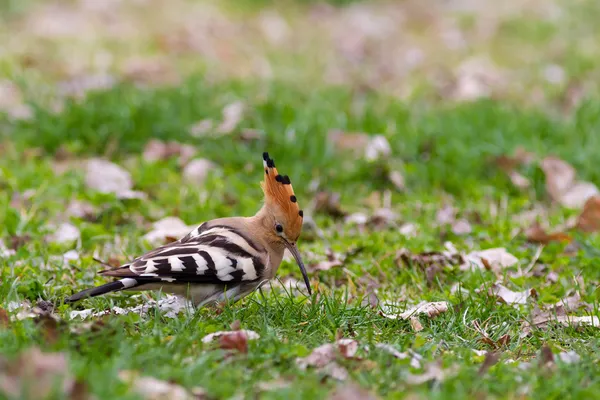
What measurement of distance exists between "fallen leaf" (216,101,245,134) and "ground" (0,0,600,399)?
0.11ft

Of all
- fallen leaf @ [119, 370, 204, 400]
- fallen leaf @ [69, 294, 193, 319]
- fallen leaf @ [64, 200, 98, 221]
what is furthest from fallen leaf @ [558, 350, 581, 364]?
fallen leaf @ [64, 200, 98, 221]

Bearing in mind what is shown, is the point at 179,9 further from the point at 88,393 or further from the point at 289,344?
the point at 88,393

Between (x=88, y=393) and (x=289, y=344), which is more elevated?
(x=88, y=393)

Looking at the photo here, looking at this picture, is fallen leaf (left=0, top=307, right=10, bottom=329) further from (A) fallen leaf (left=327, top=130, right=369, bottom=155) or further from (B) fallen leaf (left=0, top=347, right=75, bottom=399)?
(A) fallen leaf (left=327, top=130, right=369, bottom=155)

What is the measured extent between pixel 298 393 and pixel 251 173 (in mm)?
3422

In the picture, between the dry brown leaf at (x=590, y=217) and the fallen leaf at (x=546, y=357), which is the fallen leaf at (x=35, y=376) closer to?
the fallen leaf at (x=546, y=357)

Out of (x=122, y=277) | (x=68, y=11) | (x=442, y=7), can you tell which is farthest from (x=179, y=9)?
(x=122, y=277)

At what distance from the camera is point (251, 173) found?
6184 millimetres

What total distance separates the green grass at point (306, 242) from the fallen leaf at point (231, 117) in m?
0.09

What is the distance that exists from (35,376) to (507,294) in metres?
2.43

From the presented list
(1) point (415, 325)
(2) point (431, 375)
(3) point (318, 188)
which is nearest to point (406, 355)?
(2) point (431, 375)

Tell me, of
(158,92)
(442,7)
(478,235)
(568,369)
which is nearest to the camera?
(568,369)

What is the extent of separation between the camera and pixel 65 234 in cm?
501

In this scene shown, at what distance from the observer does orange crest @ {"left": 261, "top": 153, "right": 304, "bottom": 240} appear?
4051mm
